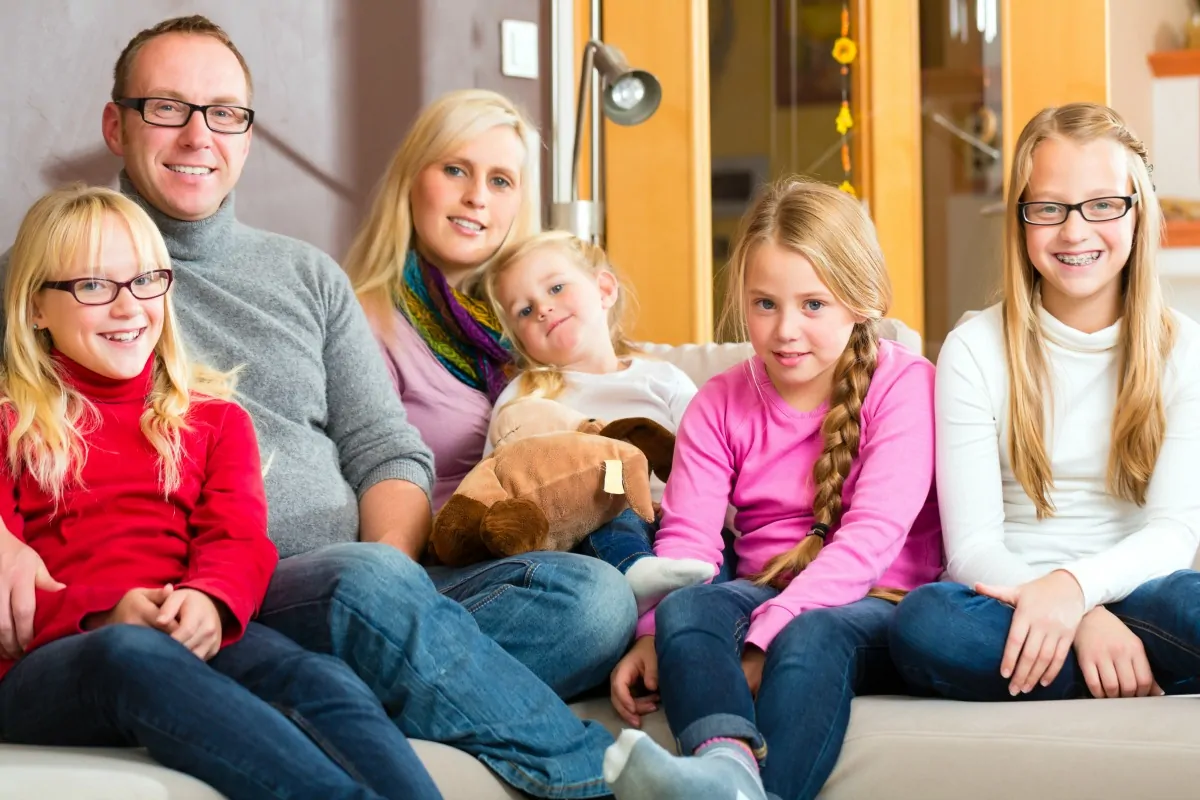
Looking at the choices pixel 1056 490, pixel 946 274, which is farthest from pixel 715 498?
pixel 946 274

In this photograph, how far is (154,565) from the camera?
1.54m

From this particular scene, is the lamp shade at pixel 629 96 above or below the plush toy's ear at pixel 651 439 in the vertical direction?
above

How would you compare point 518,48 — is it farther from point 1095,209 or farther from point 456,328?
point 1095,209

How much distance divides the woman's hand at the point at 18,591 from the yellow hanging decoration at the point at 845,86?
8.15 feet

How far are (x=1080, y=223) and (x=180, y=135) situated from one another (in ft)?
3.84

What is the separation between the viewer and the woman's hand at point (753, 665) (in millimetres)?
1605

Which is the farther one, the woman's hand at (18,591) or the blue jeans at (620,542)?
the blue jeans at (620,542)

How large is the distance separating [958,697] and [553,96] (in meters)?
1.97

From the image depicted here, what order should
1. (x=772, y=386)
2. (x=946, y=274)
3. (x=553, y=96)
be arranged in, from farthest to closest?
(x=946, y=274), (x=553, y=96), (x=772, y=386)

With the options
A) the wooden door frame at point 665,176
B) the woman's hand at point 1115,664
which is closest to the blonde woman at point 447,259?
the woman's hand at point 1115,664

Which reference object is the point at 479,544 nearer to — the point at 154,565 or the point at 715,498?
the point at 715,498

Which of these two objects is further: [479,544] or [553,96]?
[553,96]

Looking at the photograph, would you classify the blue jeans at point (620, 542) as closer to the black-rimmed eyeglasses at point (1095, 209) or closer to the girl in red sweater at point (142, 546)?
the girl in red sweater at point (142, 546)

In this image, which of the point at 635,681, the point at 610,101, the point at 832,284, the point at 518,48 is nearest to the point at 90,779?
the point at 635,681
